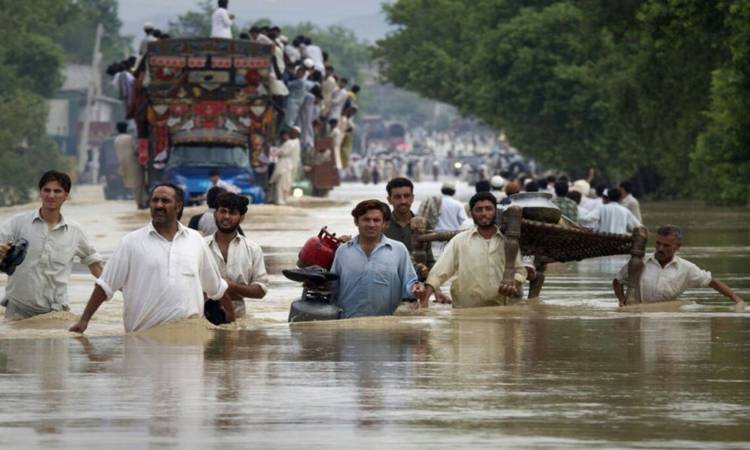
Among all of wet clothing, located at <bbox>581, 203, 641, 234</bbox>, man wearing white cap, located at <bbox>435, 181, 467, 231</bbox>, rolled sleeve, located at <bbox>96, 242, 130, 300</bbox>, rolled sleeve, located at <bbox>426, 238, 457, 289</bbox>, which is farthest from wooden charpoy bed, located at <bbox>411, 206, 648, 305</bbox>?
wet clothing, located at <bbox>581, 203, 641, 234</bbox>

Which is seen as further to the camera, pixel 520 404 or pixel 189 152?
pixel 189 152

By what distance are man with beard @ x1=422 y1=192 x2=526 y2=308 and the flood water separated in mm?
169

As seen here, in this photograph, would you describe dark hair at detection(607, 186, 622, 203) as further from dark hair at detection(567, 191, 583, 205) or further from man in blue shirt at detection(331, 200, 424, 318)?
man in blue shirt at detection(331, 200, 424, 318)

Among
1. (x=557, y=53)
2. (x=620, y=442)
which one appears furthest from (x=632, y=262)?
(x=557, y=53)

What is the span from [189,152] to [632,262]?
115 feet

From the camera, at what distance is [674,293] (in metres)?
19.6

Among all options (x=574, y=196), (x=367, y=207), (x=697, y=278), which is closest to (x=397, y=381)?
(x=367, y=207)

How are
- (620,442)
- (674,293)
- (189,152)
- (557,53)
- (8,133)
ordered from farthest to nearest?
(8,133)
(557,53)
(189,152)
(674,293)
(620,442)

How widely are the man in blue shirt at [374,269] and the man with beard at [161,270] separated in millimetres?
1377

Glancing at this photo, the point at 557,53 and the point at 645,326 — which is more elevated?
the point at 557,53

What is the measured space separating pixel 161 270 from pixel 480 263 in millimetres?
3766

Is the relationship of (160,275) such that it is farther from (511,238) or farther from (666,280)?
(666,280)

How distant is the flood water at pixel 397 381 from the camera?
36.0 ft

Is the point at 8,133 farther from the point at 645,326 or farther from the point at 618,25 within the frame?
the point at 645,326
